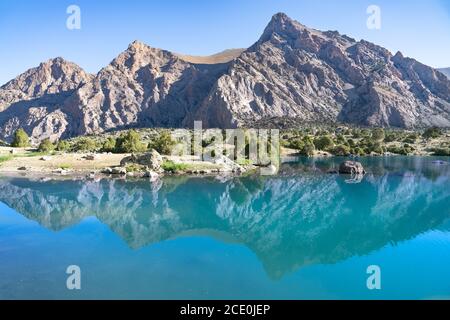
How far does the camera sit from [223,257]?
17125 millimetres

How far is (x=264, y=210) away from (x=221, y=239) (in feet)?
27.3

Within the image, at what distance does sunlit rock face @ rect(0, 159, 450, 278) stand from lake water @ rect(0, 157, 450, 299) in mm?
95

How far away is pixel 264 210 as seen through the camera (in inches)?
1115

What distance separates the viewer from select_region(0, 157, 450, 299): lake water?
13.6 metres

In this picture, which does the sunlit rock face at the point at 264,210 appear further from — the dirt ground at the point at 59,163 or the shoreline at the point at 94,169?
the dirt ground at the point at 59,163

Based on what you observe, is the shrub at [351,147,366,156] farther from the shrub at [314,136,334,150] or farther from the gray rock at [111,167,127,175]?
the gray rock at [111,167,127,175]

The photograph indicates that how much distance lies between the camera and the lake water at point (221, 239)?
1359 cm

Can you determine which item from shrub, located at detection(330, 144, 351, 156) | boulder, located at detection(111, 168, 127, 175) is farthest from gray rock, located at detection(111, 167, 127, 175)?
shrub, located at detection(330, 144, 351, 156)

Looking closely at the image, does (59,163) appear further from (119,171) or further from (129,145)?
(129,145)

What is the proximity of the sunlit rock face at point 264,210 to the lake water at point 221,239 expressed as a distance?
0.10 m

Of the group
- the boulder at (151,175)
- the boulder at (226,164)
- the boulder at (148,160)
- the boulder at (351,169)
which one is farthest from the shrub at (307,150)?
the boulder at (151,175)
